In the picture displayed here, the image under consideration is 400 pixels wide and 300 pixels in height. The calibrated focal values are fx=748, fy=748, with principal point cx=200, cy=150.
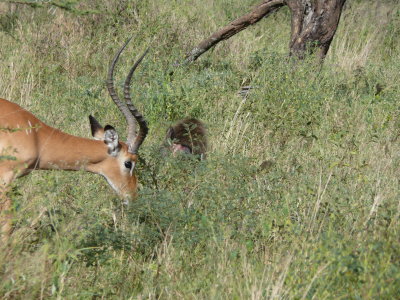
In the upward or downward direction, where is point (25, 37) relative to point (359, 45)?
upward

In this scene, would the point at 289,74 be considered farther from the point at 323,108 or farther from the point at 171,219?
the point at 171,219

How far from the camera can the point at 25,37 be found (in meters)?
9.38

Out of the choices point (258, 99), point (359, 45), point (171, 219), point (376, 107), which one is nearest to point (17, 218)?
point (171, 219)

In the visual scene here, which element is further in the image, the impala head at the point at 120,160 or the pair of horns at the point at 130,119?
the impala head at the point at 120,160

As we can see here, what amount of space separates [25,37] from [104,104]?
231 centimetres

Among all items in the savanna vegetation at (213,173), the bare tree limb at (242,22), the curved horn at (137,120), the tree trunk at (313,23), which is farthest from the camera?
the bare tree limb at (242,22)

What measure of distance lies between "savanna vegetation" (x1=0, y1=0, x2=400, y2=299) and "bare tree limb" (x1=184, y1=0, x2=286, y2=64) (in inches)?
11.8

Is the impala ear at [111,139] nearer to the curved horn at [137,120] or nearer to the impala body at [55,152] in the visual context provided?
the impala body at [55,152]

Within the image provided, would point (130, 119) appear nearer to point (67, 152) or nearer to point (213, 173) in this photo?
point (67, 152)

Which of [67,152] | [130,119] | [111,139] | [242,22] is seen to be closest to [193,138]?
[130,119]

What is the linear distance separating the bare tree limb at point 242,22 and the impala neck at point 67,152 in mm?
3225

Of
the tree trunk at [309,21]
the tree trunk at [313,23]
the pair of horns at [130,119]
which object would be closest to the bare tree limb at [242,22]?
the tree trunk at [309,21]

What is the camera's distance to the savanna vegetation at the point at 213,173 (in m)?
3.74

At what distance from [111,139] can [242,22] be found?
3.42 metres
